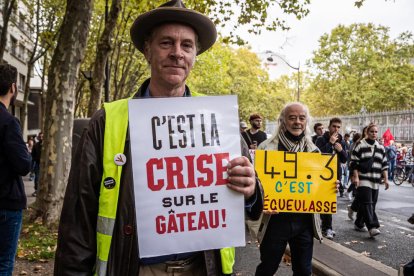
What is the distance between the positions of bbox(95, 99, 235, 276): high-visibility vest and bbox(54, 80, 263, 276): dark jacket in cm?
3

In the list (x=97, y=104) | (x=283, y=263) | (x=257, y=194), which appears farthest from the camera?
(x=97, y=104)

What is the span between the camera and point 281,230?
4121mm

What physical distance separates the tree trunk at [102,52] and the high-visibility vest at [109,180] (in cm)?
982

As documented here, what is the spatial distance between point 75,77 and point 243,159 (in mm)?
6174

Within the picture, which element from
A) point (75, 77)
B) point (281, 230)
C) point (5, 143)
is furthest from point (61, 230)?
point (75, 77)

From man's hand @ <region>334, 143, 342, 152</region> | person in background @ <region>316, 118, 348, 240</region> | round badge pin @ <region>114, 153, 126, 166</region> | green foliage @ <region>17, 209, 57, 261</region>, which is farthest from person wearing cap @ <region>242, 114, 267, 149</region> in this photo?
round badge pin @ <region>114, 153, 126, 166</region>

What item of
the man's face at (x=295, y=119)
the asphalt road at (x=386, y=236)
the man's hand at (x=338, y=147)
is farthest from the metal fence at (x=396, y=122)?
the man's face at (x=295, y=119)

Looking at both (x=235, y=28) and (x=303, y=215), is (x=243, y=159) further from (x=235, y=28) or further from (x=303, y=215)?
(x=235, y=28)

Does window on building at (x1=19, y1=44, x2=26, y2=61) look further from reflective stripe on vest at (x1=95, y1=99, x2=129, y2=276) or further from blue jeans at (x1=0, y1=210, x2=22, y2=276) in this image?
reflective stripe on vest at (x1=95, y1=99, x2=129, y2=276)

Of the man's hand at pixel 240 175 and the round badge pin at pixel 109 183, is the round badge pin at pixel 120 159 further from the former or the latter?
the man's hand at pixel 240 175

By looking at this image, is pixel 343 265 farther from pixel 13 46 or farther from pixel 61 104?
pixel 13 46

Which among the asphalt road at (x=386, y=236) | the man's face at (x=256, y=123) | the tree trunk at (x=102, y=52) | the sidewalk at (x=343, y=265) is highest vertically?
the tree trunk at (x=102, y=52)

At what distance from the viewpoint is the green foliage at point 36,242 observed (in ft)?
19.9

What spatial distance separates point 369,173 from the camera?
771cm
